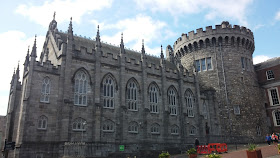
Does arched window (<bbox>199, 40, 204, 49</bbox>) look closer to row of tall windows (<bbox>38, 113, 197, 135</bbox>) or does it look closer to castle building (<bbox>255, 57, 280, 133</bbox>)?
castle building (<bbox>255, 57, 280, 133</bbox>)

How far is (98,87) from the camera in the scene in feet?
90.6

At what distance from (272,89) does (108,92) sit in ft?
99.9

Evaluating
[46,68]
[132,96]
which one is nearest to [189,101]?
[132,96]

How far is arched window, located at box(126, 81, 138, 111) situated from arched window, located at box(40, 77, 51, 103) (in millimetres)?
9810

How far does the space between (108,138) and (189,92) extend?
53.8 feet

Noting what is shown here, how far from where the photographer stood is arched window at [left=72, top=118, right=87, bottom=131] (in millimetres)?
25172

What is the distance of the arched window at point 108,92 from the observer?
2843 cm

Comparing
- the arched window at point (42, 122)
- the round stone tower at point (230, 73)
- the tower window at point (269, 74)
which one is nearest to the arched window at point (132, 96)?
the arched window at point (42, 122)

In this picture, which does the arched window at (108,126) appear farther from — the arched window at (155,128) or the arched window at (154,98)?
the arched window at (154,98)

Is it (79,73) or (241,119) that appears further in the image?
(241,119)

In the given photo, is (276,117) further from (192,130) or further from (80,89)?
(80,89)

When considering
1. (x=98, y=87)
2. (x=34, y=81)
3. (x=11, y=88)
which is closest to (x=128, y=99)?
(x=98, y=87)

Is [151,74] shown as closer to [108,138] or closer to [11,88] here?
[108,138]

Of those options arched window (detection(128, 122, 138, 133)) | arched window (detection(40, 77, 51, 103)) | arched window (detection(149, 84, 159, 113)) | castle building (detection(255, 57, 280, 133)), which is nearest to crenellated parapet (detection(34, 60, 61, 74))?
arched window (detection(40, 77, 51, 103))
